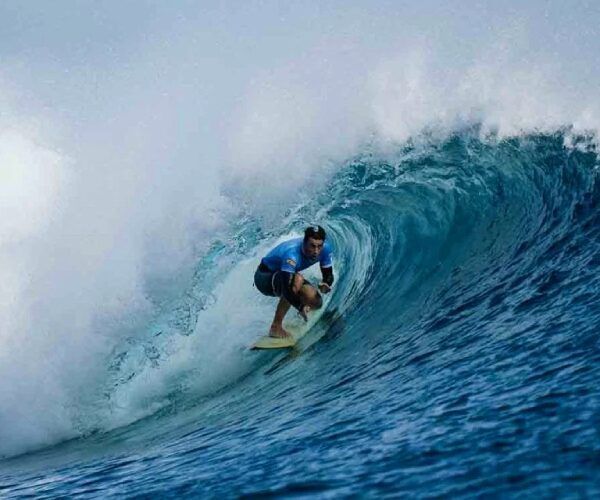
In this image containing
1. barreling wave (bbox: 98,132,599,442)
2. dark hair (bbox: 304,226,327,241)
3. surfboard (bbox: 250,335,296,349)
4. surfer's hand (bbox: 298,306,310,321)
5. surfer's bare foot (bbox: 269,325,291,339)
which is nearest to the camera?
barreling wave (bbox: 98,132,599,442)

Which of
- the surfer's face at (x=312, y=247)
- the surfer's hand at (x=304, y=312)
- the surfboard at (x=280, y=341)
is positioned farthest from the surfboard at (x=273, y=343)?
the surfer's face at (x=312, y=247)

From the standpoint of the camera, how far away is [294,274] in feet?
26.4

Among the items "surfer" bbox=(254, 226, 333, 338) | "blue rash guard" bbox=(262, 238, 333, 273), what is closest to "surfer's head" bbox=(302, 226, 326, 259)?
"surfer" bbox=(254, 226, 333, 338)

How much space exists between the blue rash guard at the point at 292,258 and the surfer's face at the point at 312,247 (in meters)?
0.10

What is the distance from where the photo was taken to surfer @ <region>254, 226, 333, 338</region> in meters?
8.01

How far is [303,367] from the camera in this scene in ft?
24.3

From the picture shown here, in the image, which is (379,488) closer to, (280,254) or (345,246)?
(280,254)

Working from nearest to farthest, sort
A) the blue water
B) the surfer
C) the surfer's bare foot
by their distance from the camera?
the blue water → the surfer → the surfer's bare foot

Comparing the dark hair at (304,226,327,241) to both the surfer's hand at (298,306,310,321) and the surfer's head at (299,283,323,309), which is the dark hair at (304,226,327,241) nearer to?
the surfer's head at (299,283,323,309)

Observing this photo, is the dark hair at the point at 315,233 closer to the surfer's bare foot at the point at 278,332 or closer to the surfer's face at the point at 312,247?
the surfer's face at the point at 312,247

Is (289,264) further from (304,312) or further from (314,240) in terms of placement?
(304,312)

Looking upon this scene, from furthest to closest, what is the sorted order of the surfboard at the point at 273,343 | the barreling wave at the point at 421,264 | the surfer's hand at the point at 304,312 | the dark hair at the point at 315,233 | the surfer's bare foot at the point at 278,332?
the surfer's hand at the point at 304,312
the surfer's bare foot at the point at 278,332
the surfboard at the point at 273,343
the dark hair at the point at 315,233
the barreling wave at the point at 421,264

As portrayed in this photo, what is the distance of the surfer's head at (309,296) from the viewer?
8488mm

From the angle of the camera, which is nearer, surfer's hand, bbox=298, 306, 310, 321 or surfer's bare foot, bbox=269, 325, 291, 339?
surfer's bare foot, bbox=269, 325, 291, 339
